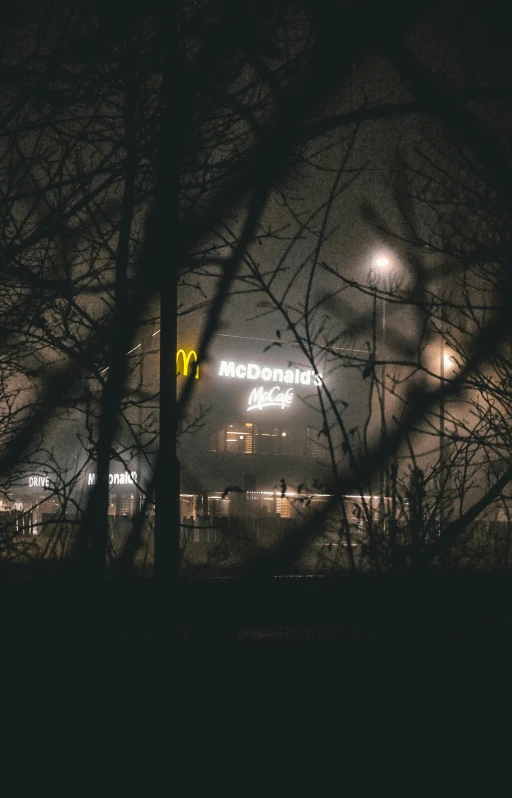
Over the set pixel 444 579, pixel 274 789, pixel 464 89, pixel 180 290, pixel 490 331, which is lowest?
pixel 274 789

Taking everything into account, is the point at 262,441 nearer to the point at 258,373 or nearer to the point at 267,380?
the point at 267,380

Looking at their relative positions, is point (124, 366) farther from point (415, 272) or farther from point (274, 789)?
point (274, 789)

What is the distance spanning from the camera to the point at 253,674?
241 inches

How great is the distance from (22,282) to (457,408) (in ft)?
14.5

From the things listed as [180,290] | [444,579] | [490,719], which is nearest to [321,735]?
[490,719]

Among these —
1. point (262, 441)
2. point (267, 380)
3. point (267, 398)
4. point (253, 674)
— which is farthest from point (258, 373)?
point (253, 674)

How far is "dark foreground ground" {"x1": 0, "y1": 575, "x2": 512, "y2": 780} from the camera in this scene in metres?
4.58

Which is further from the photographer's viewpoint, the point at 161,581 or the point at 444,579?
the point at 444,579

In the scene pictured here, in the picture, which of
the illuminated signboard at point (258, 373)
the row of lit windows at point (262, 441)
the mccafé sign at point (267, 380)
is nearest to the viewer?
the illuminated signboard at point (258, 373)

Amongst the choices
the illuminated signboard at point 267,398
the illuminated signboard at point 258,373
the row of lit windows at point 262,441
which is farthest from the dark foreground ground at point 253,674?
the illuminated signboard at point 267,398

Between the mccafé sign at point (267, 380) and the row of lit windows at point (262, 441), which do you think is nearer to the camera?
the mccafé sign at point (267, 380)

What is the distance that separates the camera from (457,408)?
26.1ft

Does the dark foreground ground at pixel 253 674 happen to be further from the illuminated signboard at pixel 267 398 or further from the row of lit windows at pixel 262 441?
the illuminated signboard at pixel 267 398

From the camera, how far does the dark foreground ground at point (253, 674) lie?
15.0 ft
